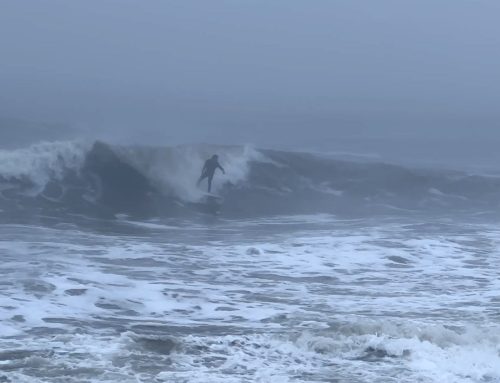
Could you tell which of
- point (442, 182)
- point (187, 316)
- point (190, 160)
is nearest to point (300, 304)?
point (187, 316)

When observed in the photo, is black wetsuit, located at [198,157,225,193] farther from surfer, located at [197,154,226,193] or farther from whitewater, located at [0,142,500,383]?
whitewater, located at [0,142,500,383]

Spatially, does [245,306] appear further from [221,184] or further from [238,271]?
[221,184]

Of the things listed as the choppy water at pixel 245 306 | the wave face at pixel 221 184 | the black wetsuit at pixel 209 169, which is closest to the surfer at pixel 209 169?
the black wetsuit at pixel 209 169

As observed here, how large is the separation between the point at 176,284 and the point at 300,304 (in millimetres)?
1693

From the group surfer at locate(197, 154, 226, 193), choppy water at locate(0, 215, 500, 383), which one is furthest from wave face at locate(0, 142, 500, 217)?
choppy water at locate(0, 215, 500, 383)

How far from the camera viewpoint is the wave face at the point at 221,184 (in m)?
20.5

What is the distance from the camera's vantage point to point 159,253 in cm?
1468

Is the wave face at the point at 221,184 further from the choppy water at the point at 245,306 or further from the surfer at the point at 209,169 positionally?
the choppy water at the point at 245,306

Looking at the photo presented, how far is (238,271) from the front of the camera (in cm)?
1355

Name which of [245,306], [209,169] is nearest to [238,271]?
[245,306]

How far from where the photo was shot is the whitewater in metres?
9.05

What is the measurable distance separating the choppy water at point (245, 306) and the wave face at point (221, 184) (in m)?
3.23

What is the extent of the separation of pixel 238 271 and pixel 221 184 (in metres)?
10.1

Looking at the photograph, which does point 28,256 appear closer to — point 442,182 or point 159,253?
point 159,253
